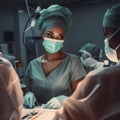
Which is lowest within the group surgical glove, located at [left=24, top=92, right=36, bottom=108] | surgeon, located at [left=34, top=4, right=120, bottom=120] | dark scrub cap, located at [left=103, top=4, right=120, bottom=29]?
surgical glove, located at [left=24, top=92, right=36, bottom=108]

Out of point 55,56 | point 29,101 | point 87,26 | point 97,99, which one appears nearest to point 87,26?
point 87,26

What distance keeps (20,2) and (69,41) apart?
129 centimetres

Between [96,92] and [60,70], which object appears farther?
[60,70]

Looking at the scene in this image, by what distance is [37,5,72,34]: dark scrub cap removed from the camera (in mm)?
2141

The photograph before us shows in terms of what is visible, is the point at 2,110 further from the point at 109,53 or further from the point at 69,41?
the point at 69,41

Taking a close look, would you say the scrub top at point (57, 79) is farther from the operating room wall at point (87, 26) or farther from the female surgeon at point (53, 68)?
the operating room wall at point (87, 26)

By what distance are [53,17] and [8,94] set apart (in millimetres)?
1407

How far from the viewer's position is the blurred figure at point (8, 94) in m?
0.84

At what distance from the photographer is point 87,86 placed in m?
0.87

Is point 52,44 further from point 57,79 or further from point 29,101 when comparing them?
point 29,101

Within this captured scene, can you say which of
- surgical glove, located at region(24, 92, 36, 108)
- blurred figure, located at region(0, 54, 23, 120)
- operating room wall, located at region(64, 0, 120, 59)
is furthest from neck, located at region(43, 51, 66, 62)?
operating room wall, located at region(64, 0, 120, 59)

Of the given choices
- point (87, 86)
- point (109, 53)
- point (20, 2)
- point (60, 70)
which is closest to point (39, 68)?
point (60, 70)

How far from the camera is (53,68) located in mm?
2154

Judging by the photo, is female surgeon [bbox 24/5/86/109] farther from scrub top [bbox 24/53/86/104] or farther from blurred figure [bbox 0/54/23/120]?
blurred figure [bbox 0/54/23/120]
